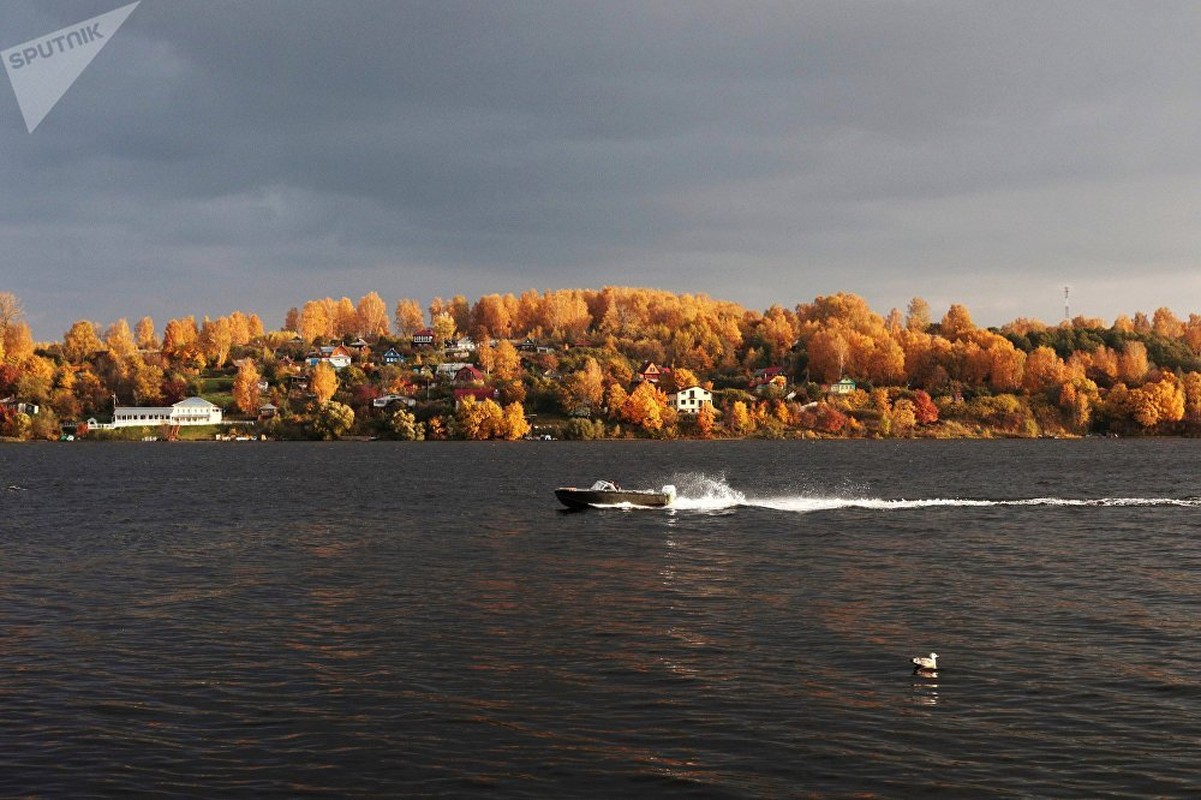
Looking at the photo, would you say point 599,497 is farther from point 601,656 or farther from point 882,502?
point 601,656

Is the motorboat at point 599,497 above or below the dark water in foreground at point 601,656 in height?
above

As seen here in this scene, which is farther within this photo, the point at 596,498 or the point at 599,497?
the point at 596,498

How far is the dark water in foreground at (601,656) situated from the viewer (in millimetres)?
23203

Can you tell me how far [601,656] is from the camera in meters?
33.2

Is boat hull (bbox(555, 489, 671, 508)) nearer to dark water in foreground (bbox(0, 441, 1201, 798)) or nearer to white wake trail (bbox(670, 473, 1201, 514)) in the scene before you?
white wake trail (bbox(670, 473, 1201, 514))

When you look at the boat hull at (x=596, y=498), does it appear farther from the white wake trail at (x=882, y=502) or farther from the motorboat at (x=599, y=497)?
the white wake trail at (x=882, y=502)

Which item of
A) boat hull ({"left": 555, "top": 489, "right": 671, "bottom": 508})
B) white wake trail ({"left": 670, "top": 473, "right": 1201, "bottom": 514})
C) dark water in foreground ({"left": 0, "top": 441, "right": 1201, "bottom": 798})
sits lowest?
dark water in foreground ({"left": 0, "top": 441, "right": 1201, "bottom": 798})

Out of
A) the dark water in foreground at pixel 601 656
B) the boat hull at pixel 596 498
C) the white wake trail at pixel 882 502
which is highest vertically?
the boat hull at pixel 596 498

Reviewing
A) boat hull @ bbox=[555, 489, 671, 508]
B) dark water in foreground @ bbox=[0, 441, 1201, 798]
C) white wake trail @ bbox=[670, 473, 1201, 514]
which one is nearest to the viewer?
dark water in foreground @ bbox=[0, 441, 1201, 798]

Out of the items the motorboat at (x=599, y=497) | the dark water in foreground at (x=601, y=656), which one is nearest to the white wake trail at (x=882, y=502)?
the motorboat at (x=599, y=497)

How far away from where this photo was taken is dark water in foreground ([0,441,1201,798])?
23.2 metres

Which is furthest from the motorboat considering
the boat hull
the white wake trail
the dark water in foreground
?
the dark water in foreground

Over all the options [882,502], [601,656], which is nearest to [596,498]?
[882,502]

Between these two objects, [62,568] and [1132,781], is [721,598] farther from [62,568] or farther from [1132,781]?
[62,568]
